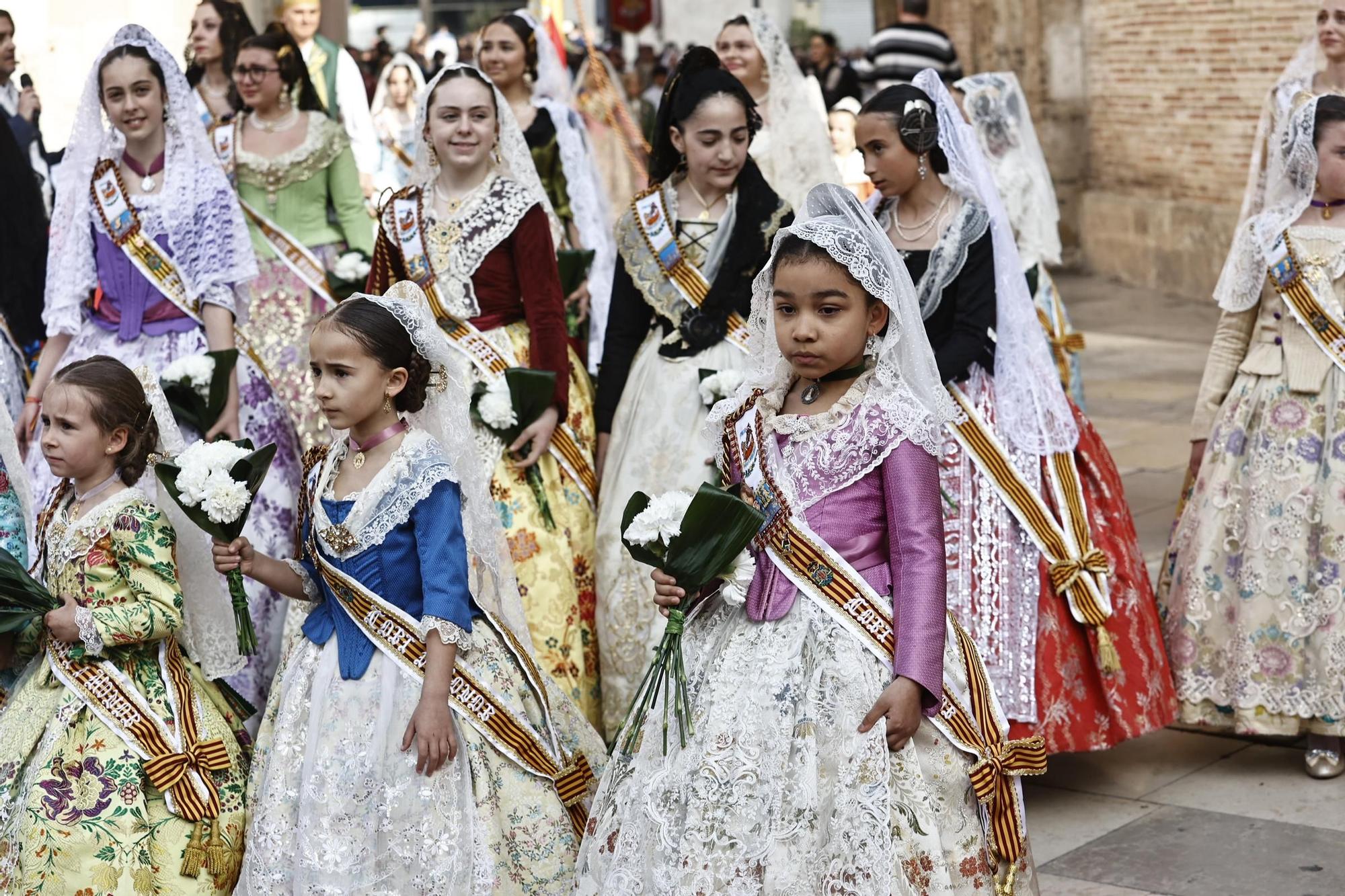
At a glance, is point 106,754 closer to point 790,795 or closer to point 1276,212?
point 790,795

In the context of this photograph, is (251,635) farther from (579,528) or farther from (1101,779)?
(1101,779)

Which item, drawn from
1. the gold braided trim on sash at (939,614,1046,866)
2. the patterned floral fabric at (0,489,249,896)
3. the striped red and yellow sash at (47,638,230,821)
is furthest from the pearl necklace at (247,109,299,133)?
the gold braided trim on sash at (939,614,1046,866)

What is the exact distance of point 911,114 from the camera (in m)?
5.00

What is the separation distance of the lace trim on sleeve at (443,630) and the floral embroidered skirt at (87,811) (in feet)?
2.15

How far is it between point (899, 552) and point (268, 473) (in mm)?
2680

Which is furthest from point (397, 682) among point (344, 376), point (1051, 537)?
point (1051, 537)

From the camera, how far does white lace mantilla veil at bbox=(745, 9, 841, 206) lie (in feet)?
24.5

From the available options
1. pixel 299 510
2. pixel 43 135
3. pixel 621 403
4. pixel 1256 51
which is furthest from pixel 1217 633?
pixel 1256 51

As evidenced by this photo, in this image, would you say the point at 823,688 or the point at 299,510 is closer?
the point at 823,688

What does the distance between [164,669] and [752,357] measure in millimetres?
1569

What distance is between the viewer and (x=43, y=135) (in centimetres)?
890

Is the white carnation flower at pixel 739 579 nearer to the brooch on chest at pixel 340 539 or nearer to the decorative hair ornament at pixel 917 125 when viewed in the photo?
the brooch on chest at pixel 340 539

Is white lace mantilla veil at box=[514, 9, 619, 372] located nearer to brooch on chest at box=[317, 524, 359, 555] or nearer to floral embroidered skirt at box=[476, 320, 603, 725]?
floral embroidered skirt at box=[476, 320, 603, 725]

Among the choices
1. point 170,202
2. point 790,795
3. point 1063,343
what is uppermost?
point 170,202
